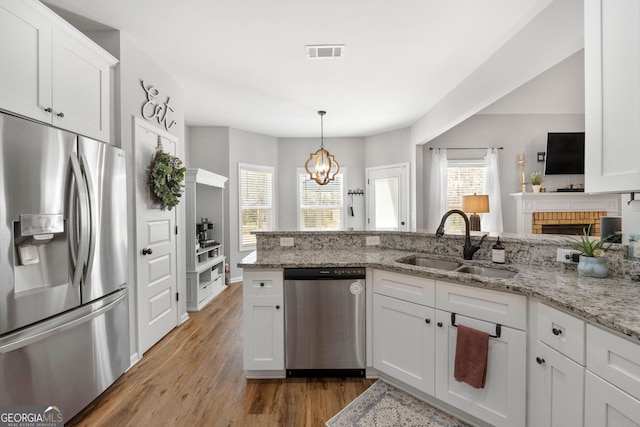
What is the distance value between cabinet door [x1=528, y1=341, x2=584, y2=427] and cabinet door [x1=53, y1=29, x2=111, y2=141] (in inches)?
121

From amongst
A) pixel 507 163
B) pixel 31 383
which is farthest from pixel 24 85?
pixel 507 163

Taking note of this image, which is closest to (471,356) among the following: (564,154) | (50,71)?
(50,71)

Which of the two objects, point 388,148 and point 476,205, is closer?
point 476,205

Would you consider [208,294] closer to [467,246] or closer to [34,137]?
[34,137]

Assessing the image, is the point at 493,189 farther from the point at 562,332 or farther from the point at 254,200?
the point at 254,200

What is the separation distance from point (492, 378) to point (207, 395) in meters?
1.88

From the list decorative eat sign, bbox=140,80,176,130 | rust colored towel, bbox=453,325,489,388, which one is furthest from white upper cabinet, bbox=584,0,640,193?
decorative eat sign, bbox=140,80,176,130

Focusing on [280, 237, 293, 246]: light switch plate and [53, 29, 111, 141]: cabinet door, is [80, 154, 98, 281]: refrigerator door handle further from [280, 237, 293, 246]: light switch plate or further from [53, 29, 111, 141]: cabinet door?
[280, 237, 293, 246]: light switch plate

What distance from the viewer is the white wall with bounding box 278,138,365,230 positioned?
19.3 feet

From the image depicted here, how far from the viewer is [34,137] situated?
1.50m

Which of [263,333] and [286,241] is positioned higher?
[286,241]

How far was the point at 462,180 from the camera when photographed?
5117mm

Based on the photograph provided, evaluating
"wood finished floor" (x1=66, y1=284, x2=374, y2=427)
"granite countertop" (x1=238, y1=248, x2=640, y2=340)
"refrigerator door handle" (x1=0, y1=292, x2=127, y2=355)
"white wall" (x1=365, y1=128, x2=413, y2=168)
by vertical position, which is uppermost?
"white wall" (x1=365, y1=128, x2=413, y2=168)

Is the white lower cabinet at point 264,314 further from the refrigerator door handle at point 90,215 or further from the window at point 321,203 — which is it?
the window at point 321,203
